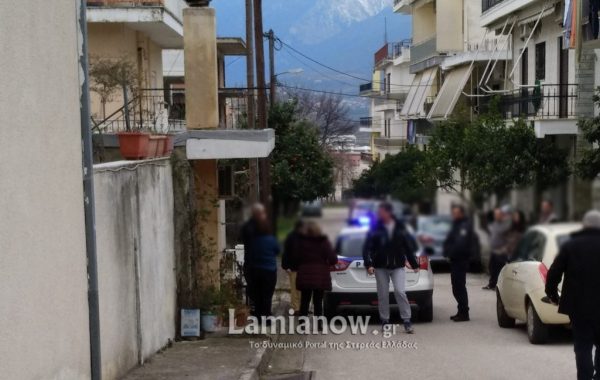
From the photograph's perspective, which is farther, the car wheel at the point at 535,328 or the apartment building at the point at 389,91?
the apartment building at the point at 389,91

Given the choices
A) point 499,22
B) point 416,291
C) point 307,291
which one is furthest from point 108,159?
point 499,22

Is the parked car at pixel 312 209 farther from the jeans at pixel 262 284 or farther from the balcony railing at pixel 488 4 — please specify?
the balcony railing at pixel 488 4

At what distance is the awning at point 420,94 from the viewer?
34703mm

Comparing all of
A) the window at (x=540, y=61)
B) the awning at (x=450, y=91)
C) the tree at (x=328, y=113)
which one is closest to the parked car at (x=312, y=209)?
the window at (x=540, y=61)

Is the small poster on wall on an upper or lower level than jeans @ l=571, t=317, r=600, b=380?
lower

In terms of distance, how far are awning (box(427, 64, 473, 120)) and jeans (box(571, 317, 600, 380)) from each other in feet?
69.5

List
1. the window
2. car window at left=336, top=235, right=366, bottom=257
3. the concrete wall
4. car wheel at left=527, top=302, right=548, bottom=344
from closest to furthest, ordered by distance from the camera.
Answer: car window at left=336, top=235, right=366, bottom=257 → the concrete wall → car wheel at left=527, top=302, right=548, bottom=344 → the window

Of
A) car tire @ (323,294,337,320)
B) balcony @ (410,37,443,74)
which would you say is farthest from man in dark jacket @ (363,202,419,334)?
balcony @ (410,37,443,74)

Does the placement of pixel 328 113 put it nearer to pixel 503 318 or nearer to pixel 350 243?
pixel 503 318

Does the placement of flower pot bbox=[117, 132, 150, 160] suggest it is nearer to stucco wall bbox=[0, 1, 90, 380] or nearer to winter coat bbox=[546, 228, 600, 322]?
stucco wall bbox=[0, 1, 90, 380]

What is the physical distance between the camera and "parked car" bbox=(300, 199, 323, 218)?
3029 millimetres

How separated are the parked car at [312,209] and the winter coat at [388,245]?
0.72 ft

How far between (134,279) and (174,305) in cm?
191

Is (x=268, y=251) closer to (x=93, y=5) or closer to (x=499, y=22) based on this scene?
(x=93, y=5)
